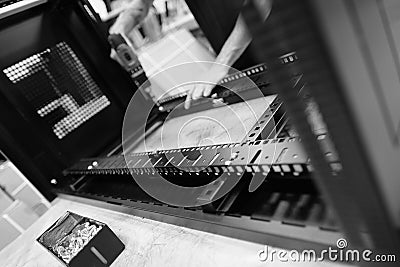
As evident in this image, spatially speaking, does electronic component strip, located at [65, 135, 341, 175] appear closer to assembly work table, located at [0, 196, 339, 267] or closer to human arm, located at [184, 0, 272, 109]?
assembly work table, located at [0, 196, 339, 267]

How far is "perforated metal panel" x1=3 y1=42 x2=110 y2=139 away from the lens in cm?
149

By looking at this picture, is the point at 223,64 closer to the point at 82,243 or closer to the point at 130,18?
the point at 130,18

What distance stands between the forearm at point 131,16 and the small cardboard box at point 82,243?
3.37ft

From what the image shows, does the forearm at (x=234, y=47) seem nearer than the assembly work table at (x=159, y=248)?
No

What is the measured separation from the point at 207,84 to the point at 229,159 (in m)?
0.62

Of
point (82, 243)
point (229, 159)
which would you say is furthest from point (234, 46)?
point (82, 243)

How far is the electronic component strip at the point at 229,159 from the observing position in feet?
2.34

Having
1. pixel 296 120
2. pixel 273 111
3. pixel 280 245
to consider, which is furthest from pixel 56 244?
pixel 296 120

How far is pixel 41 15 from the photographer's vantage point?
61.2 inches

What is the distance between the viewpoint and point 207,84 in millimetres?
1382

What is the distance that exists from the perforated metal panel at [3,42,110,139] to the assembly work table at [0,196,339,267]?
0.54 meters

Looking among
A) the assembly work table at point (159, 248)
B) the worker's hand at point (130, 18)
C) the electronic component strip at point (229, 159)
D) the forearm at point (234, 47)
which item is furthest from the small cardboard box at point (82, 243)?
the worker's hand at point (130, 18)

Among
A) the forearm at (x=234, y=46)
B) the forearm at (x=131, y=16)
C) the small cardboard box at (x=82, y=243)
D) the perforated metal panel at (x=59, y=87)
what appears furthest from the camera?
the forearm at (x=131, y=16)

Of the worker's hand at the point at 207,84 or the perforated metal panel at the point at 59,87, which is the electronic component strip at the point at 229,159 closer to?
Result: the worker's hand at the point at 207,84
